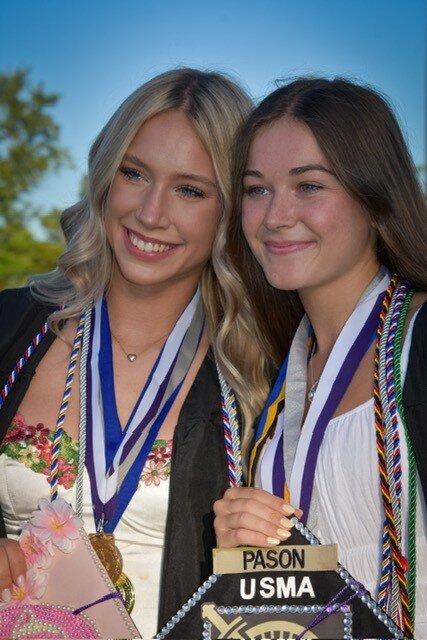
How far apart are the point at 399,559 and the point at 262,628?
0.46 metres

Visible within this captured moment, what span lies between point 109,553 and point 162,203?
1161 mm

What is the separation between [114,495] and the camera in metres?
2.96

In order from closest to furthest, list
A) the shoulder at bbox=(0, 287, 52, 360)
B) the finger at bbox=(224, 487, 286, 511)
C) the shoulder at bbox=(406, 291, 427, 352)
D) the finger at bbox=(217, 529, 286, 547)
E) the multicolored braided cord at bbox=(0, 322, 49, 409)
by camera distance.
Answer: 1. the finger at bbox=(217, 529, 286, 547)
2. the finger at bbox=(224, 487, 286, 511)
3. the shoulder at bbox=(406, 291, 427, 352)
4. the multicolored braided cord at bbox=(0, 322, 49, 409)
5. the shoulder at bbox=(0, 287, 52, 360)

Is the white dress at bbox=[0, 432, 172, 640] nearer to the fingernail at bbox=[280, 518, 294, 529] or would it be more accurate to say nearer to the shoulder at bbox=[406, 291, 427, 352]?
the fingernail at bbox=[280, 518, 294, 529]

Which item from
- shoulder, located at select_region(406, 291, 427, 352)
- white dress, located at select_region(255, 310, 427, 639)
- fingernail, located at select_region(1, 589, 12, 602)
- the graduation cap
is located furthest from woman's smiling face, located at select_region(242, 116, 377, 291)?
fingernail, located at select_region(1, 589, 12, 602)

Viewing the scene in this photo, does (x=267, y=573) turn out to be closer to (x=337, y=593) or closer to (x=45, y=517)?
(x=337, y=593)

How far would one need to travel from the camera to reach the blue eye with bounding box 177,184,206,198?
124 inches

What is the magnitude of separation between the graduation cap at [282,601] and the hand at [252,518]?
0.04 m

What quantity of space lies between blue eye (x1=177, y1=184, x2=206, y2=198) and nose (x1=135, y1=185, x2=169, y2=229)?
8 centimetres

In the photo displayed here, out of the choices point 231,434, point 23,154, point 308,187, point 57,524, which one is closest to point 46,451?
point 57,524

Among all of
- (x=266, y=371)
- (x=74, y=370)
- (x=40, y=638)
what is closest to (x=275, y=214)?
(x=266, y=371)

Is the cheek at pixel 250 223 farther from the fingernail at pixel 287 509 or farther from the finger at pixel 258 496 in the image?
the fingernail at pixel 287 509

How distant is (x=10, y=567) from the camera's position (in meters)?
2.58

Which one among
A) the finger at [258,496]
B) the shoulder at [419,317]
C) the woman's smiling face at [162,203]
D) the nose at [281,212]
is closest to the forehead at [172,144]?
the woman's smiling face at [162,203]
